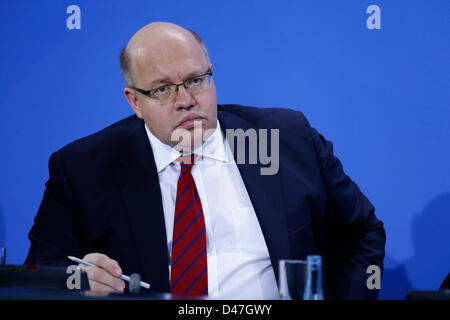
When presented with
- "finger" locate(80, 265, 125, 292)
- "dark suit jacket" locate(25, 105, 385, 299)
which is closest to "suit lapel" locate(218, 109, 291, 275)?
Result: "dark suit jacket" locate(25, 105, 385, 299)

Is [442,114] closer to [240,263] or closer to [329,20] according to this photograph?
[329,20]

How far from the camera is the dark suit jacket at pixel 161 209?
1.59 m

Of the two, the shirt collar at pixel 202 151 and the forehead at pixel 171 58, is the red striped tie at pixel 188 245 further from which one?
the forehead at pixel 171 58

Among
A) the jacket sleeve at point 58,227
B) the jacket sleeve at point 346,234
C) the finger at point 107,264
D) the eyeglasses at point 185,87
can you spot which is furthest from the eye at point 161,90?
the finger at point 107,264

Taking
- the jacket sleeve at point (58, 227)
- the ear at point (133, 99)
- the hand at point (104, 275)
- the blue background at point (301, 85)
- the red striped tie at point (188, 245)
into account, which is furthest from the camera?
the blue background at point (301, 85)

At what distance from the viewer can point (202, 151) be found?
5.63 ft

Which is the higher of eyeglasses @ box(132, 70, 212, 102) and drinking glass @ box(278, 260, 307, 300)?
eyeglasses @ box(132, 70, 212, 102)

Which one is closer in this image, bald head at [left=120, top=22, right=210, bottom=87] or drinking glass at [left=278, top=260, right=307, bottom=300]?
drinking glass at [left=278, top=260, right=307, bottom=300]

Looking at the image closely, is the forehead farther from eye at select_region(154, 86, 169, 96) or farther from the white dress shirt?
the white dress shirt

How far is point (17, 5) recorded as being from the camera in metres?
2.29

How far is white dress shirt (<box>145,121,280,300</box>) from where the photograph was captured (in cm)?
156

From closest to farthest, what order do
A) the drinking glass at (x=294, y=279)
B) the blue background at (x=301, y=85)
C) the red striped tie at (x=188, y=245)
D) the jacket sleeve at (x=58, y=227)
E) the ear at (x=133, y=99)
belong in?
1. the drinking glass at (x=294, y=279)
2. the red striped tie at (x=188, y=245)
3. the jacket sleeve at (x=58, y=227)
4. the ear at (x=133, y=99)
5. the blue background at (x=301, y=85)

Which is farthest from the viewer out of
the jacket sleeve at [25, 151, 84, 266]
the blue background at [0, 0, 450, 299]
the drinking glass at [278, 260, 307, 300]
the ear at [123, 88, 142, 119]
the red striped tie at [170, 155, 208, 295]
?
the blue background at [0, 0, 450, 299]

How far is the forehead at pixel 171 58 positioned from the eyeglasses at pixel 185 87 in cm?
2
